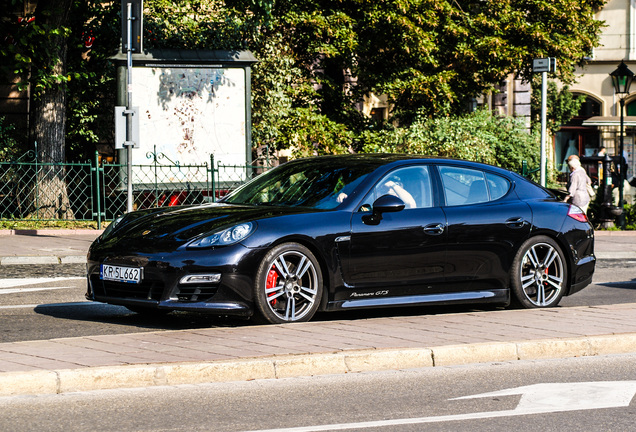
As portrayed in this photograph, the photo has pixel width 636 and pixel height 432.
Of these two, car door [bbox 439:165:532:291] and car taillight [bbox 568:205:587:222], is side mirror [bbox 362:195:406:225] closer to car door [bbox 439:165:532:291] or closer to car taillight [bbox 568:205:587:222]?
car door [bbox 439:165:532:291]

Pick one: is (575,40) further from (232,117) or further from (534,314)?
(534,314)

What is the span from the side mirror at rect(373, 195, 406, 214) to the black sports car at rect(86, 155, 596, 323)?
1 cm

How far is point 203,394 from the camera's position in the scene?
588 centimetres

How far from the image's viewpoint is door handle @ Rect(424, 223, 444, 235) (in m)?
8.51

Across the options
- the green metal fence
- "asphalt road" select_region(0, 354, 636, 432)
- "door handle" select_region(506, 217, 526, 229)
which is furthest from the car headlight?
the green metal fence

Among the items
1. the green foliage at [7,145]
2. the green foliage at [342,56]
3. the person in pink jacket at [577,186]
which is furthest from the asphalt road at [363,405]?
the green foliage at [7,145]

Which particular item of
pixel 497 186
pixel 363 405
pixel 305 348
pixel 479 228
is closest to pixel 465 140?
pixel 497 186

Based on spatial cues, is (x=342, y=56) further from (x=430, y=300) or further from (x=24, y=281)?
(x=430, y=300)

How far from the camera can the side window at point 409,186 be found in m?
8.60

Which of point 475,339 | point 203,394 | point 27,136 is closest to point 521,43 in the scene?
point 27,136

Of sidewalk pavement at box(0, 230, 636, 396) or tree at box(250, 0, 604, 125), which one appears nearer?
sidewalk pavement at box(0, 230, 636, 396)

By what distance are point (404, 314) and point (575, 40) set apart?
19311 mm

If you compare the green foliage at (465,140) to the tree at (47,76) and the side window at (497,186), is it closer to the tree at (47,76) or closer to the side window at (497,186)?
the tree at (47,76)

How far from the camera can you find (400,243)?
8.34m
